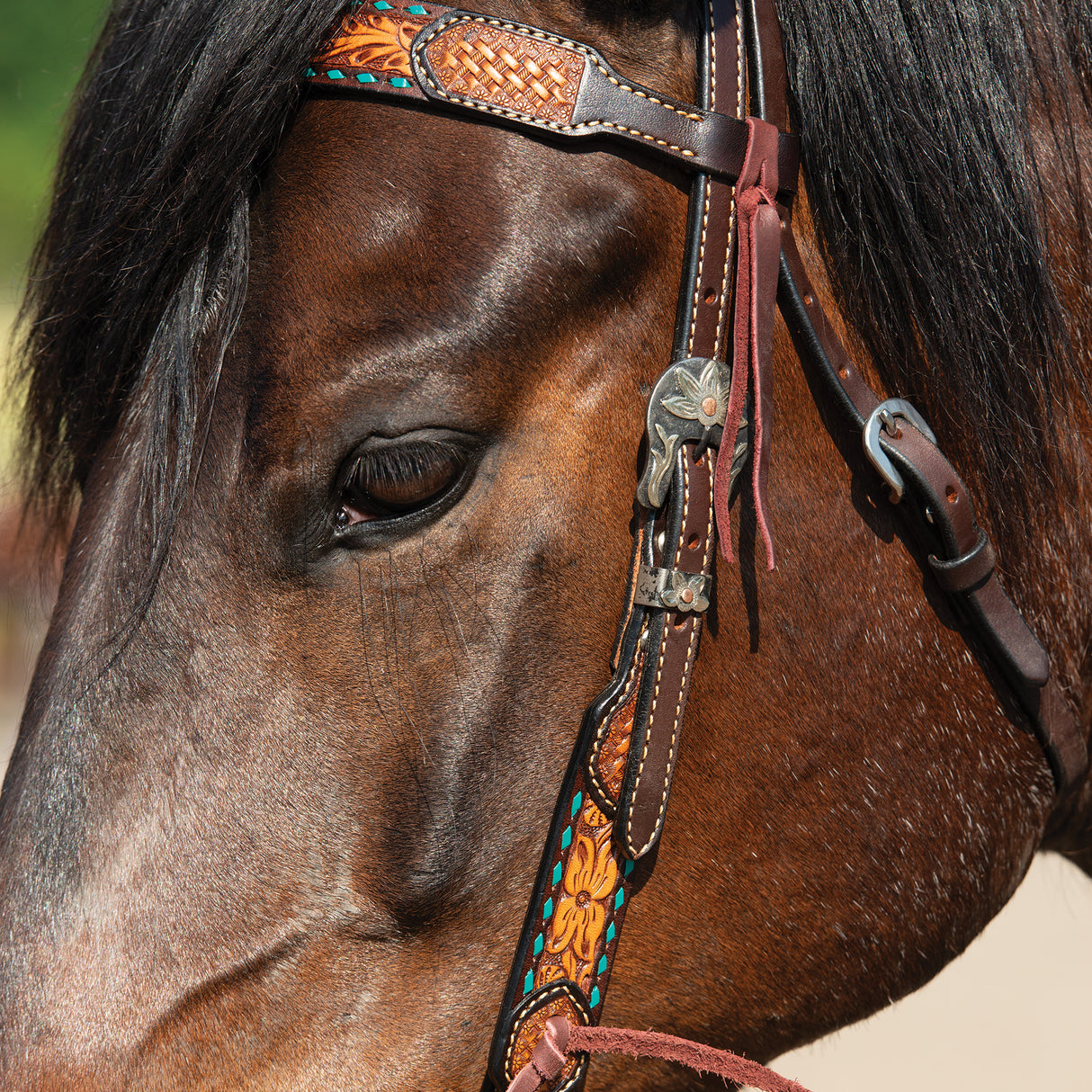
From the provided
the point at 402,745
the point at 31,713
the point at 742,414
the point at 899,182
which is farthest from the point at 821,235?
the point at 31,713

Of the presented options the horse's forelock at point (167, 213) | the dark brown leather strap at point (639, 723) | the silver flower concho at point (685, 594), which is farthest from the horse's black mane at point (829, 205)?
the silver flower concho at point (685, 594)

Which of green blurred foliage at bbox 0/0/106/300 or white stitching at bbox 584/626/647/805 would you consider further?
green blurred foliage at bbox 0/0/106/300

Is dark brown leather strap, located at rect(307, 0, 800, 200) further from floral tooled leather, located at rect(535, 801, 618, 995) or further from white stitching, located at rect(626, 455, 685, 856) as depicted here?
floral tooled leather, located at rect(535, 801, 618, 995)

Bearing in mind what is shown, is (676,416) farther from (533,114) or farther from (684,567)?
(533,114)

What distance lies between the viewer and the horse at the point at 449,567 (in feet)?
3.41

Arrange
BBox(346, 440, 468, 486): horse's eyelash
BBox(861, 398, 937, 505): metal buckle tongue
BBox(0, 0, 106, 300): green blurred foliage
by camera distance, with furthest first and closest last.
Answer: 1. BBox(0, 0, 106, 300): green blurred foliage
2. BBox(861, 398, 937, 505): metal buckle tongue
3. BBox(346, 440, 468, 486): horse's eyelash

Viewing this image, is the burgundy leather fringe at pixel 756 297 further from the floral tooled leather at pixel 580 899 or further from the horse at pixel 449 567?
the floral tooled leather at pixel 580 899

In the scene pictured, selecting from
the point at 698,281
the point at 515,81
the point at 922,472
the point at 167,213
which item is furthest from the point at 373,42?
the point at 922,472

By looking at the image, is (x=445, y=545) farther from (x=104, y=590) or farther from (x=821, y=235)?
(x=821, y=235)

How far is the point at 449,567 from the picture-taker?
1.06 meters

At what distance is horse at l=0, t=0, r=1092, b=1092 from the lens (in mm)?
1039

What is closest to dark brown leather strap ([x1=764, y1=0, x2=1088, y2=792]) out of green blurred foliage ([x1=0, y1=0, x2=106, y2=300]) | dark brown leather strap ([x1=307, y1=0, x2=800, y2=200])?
dark brown leather strap ([x1=307, y1=0, x2=800, y2=200])

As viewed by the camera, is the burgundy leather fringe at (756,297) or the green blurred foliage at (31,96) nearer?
the burgundy leather fringe at (756,297)

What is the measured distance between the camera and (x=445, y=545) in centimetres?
106
